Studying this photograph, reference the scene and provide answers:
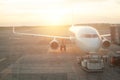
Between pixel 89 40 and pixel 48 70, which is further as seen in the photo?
pixel 89 40

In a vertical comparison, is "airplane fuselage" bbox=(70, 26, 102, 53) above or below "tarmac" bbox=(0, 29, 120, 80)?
above

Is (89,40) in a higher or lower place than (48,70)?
higher

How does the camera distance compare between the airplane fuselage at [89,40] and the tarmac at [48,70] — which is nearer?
the tarmac at [48,70]

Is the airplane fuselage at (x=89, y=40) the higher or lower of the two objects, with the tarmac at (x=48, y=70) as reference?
higher

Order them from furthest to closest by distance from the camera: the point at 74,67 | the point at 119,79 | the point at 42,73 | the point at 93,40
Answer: the point at 93,40 < the point at 74,67 < the point at 42,73 < the point at 119,79

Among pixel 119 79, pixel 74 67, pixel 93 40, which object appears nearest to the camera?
pixel 119 79

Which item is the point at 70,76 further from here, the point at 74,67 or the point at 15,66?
the point at 15,66

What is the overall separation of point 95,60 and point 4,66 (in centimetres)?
1075

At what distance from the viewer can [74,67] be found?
29.0 meters

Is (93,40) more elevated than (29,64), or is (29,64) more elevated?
(93,40)

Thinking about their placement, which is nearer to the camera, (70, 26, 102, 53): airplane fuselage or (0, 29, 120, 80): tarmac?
(0, 29, 120, 80): tarmac

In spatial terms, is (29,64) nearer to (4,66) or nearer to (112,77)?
(4,66)

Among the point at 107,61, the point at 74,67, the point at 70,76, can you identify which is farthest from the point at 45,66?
the point at 107,61

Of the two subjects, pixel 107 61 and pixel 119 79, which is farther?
pixel 107 61
